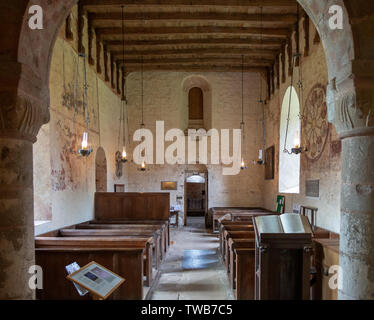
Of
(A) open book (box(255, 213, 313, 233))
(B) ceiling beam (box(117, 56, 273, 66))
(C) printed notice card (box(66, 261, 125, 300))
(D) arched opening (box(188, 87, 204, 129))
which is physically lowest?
(C) printed notice card (box(66, 261, 125, 300))

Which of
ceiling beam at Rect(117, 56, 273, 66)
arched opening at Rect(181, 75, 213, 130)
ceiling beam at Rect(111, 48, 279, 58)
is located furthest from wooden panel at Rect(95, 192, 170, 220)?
ceiling beam at Rect(117, 56, 273, 66)

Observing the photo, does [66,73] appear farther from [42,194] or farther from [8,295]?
[8,295]

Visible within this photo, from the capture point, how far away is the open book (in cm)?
→ 262

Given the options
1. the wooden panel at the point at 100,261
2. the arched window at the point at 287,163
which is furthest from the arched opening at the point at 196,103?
the wooden panel at the point at 100,261

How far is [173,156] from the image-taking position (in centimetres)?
1213

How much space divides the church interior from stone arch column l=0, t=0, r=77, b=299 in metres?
0.01

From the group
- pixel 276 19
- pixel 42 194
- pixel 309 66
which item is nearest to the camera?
pixel 42 194

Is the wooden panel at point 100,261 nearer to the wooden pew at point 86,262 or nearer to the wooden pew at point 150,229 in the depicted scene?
Result: the wooden pew at point 86,262

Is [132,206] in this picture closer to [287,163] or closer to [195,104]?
[287,163]

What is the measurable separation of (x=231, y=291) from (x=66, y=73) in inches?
248

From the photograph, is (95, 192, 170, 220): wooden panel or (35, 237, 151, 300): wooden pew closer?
(35, 237, 151, 300): wooden pew

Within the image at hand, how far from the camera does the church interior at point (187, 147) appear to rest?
1.97 metres

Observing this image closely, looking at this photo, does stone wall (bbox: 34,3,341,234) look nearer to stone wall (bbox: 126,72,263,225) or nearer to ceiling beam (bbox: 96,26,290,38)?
stone wall (bbox: 126,72,263,225)
